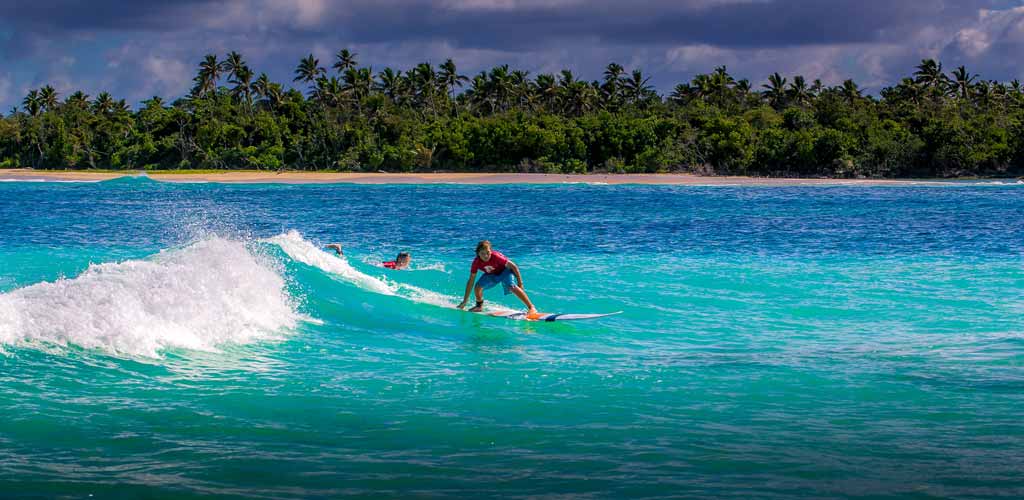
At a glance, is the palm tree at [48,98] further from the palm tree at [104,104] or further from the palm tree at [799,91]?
the palm tree at [799,91]

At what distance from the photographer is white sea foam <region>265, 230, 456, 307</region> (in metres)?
16.7

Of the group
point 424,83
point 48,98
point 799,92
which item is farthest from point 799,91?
point 48,98

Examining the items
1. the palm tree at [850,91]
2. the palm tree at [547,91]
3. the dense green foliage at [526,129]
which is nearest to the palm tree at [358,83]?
the dense green foliage at [526,129]

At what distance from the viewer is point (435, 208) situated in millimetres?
45469

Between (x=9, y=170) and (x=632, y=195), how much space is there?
200 feet

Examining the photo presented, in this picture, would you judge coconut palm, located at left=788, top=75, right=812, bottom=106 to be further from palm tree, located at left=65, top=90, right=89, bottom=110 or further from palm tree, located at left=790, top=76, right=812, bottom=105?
palm tree, located at left=65, top=90, right=89, bottom=110

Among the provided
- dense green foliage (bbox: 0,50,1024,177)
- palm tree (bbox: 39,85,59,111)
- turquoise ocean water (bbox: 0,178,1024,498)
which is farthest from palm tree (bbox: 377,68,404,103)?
turquoise ocean water (bbox: 0,178,1024,498)

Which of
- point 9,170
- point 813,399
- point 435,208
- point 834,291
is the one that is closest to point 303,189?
point 435,208

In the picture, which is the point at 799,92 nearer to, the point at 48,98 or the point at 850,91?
the point at 850,91

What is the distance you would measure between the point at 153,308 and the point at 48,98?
11046 cm

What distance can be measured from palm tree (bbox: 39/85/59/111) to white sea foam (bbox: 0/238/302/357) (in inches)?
4162

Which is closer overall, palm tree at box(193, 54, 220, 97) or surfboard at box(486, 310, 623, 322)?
surfboard at box(486, 310, 623, 322)

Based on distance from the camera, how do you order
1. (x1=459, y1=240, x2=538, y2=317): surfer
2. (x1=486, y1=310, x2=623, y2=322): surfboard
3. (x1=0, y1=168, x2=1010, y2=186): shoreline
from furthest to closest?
(x1=0, y1=168, x2=1010, y2=186): shoreline, (x1=459, y1=240, x2=538, y2=317): surfer, (x1=486, y1=310, x2=623, y2=322): surfboard

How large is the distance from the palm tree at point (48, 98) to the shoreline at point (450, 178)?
29.6m
